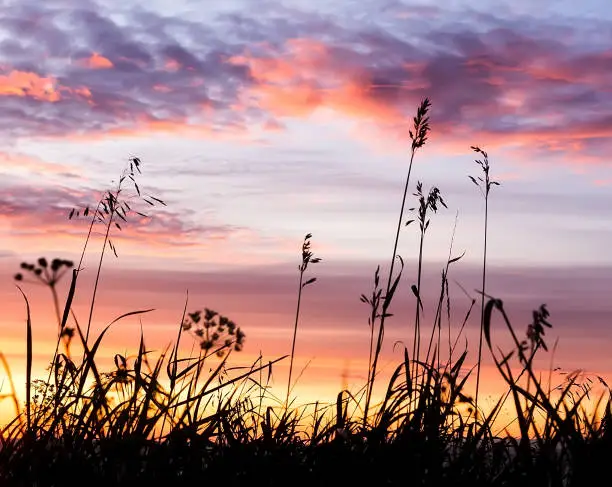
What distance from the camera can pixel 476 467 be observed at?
393 cm

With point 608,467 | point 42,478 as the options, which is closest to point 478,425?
point 608,467

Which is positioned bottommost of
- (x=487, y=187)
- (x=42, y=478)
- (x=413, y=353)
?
(x=42, y=478)

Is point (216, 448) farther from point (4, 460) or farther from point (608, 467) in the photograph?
point (608, 467)

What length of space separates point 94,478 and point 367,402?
5.33ft

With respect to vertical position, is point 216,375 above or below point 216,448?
above

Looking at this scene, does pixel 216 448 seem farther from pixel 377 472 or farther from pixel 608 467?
pixel 608 467

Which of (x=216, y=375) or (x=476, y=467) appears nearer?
(x=476, y=467)

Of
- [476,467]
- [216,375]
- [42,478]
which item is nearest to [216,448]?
[216,375]

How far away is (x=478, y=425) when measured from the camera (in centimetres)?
459

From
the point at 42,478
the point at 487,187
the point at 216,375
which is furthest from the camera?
the point at 487,187

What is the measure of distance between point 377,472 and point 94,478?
1.30 m

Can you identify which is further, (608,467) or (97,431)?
(97,431)

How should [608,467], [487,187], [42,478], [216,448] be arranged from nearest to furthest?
[608,467] < [42,478] < [216,448] < [487,187]

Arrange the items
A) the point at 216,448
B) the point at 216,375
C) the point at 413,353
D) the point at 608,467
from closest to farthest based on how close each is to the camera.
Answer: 1. the point at 608,467
2. the point at 216,448
3. the point at 216,375
4. the point at 413,353
